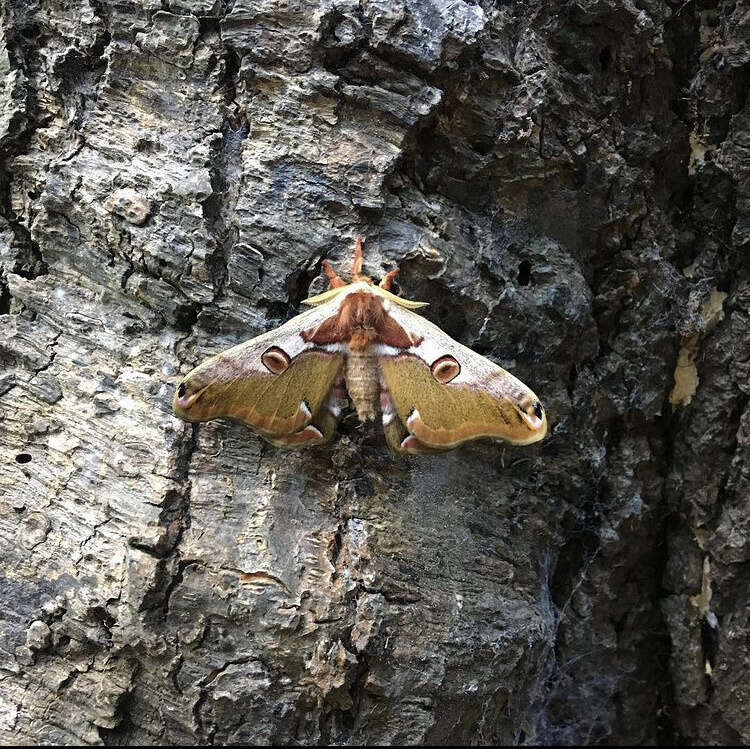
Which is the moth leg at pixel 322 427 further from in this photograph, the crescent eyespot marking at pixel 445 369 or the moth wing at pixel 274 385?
the crescent eyespot marking at pixel 445 369

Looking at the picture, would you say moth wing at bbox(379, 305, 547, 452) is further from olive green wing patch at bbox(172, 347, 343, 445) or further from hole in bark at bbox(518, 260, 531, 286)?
hole in bark at bbox(518, 260, 531, 286)

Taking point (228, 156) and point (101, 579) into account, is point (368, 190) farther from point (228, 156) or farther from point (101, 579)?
point (101, 579)

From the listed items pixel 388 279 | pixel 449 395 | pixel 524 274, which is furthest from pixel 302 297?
pixel 524 274

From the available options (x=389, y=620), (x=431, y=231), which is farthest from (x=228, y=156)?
(x=389, y=620)

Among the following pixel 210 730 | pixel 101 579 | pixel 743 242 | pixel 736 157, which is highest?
pixel 736 157

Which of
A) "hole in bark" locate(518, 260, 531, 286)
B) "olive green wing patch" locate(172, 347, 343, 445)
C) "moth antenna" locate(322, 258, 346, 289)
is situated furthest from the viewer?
"hole in bark" locate(518, 260, 531, 286)

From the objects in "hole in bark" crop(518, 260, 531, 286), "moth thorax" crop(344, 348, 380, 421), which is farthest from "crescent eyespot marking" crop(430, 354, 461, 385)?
"hole in bark" crop(518, 260, 531, 286)

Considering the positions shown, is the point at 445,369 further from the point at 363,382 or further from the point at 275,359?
the point at 275,359
